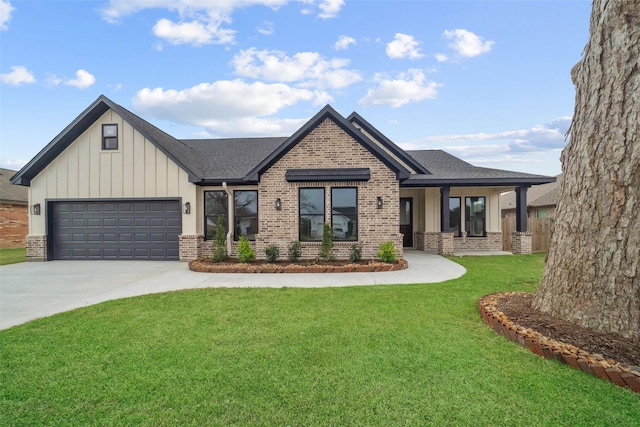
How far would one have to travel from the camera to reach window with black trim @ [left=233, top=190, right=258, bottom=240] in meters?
11.6

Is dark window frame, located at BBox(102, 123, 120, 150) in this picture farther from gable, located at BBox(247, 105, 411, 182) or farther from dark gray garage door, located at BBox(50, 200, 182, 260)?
gable, located at BBox(247, 105, 411, 182)

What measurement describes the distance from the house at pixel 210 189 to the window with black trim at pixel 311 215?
0.11 feet

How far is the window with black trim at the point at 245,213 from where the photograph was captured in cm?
1162

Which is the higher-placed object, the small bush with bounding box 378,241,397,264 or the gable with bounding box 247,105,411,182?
the gable with bounding box 247,105,411,182

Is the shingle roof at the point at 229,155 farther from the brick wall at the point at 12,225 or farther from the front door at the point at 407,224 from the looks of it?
the brick wall at the point at 12,225

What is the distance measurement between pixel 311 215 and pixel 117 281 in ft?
19.4

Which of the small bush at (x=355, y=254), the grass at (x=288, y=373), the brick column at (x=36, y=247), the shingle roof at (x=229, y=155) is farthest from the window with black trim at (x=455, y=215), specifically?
the brick column at (x=36, y=247)

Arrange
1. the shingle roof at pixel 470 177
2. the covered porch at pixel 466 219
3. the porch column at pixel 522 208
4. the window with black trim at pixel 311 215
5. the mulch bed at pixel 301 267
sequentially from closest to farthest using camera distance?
the mulch bed at pixel 301 267 < the window with black trim at pixel 311 215 < the shingle roof at pixel 470 177 < the porch column at pixel 522 208 < the covered porch at pixel 466 219

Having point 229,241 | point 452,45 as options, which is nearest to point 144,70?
point 229,241

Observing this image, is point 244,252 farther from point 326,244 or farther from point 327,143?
point 327,143

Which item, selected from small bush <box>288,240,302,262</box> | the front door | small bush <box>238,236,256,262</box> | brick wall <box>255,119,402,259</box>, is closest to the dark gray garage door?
small bush <box>238,236,256,262</box>

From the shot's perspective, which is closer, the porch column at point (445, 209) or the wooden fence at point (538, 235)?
the porch column at point (445, 209)

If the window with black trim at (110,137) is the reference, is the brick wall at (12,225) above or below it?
below

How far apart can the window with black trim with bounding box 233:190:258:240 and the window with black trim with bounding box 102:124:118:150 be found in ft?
15.8
